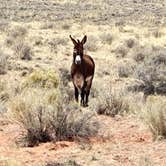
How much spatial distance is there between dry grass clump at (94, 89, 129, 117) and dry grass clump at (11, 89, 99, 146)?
2523mm

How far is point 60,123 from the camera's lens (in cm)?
1005

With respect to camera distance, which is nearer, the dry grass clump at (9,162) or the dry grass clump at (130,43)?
the dry grass clump at (9,162)

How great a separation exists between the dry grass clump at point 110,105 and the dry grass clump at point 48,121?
2.52m

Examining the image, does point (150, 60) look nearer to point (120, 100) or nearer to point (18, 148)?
point (120, 100)

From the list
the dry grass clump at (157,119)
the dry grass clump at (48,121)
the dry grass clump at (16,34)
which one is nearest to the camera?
the dry grass clump at (157,119)

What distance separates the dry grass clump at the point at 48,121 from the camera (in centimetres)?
1000

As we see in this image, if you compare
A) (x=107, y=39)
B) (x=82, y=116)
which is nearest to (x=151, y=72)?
(x=82, y=116)

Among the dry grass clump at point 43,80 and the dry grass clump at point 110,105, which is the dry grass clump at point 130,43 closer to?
the dry grass clump at point 43,80

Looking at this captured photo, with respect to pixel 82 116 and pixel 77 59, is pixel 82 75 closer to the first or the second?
pixel 77 59

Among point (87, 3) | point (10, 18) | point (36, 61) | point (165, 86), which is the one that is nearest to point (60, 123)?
point (165, 86)

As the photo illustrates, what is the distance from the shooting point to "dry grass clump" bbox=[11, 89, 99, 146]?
10000 millimetres

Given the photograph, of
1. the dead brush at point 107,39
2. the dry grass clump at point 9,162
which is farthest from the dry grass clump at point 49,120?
the dead brush at point 107,39

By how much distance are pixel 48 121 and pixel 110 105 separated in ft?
10.3

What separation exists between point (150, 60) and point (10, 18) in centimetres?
3319
